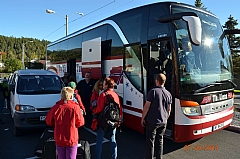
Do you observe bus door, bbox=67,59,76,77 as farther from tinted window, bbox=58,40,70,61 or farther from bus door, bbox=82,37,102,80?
bus door, bbox=82,37,102,80

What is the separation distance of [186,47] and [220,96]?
145 cm

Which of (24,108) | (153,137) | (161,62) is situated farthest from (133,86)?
(24,108)

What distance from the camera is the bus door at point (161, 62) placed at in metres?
4.75

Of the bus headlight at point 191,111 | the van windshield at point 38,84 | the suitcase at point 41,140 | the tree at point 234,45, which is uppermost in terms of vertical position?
the tree at point 234,45

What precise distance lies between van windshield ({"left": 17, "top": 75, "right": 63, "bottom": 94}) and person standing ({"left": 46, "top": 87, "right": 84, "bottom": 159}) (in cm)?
344

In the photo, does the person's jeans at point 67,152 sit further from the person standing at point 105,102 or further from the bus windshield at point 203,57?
the bus windshield at point 203,57

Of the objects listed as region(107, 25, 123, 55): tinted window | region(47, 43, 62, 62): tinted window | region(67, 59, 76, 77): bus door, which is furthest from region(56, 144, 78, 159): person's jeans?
region(47, 43, 62, 62): tinted window

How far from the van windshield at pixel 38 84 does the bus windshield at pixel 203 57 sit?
407 cm

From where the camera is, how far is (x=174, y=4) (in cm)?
482

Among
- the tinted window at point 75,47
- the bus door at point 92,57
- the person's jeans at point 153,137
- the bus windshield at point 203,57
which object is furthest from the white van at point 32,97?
the bus windshield at point 203,57

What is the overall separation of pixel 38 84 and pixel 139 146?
376 centimetres

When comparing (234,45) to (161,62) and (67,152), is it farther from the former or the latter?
(67,152)

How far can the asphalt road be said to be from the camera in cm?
476

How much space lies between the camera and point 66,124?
325cm
